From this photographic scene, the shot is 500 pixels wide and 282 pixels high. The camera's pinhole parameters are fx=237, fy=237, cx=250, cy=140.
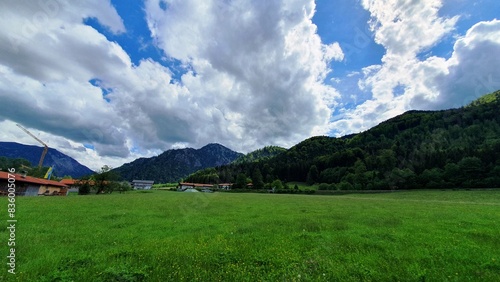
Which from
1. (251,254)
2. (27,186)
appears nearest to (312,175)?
(27,186)

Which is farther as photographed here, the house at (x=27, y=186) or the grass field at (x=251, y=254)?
the house at (x=27, y=186)

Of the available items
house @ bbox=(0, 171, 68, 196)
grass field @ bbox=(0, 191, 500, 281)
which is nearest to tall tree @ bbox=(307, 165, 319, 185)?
house @ bbox=(0, 171, 68, 196)

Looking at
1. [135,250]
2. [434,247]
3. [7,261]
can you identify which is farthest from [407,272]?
[7,261]

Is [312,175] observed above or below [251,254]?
above

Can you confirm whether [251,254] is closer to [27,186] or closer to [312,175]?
[27,186]

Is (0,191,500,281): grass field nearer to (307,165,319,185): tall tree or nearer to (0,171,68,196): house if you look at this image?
(0,171,68,196): house

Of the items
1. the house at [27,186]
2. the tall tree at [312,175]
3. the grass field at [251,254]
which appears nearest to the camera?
the grass field at [251,254]

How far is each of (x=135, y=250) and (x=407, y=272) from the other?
37.6ft

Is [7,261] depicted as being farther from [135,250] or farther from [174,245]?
[174,245]

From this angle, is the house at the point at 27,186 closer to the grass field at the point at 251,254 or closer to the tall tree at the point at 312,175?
the grass field at the point at 251,254

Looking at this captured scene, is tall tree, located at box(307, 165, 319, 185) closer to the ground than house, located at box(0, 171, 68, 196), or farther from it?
farther from it

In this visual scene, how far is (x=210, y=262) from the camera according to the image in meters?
9.77

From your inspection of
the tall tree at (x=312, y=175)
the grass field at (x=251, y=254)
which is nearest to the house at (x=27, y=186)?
the grass field at (x=251, y=254)

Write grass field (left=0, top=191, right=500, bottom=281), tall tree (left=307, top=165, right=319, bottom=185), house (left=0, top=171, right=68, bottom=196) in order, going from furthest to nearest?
tall tree (left=307, top=165, right=319, bottom=185), house (left=0, top=171, right=68, bottom=196), grass field (left=0, top=191, right=500, bottom=281)
